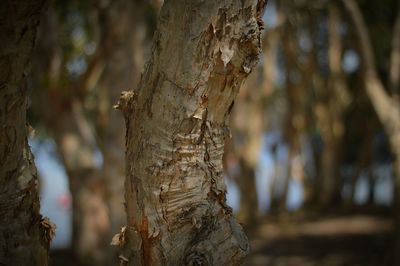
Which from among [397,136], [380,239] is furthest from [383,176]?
[397,136]

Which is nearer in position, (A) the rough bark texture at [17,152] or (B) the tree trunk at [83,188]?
(A) the rough bark texture at [17,152]

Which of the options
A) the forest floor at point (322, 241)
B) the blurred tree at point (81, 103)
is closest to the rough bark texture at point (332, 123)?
the forest floor at point (322, 241)

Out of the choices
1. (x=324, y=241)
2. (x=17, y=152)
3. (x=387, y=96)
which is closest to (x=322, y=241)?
(x=324, y=241)

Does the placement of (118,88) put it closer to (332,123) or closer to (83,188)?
(83,188)

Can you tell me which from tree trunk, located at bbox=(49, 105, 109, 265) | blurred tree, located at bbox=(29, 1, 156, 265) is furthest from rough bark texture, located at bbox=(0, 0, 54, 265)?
tree trunk, located at bbox=(49, 105, 109, 265)

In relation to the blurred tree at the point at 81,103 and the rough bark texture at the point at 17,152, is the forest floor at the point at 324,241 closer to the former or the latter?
the blurred tree at the point at 81,103

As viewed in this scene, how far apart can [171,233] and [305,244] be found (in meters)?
9.45

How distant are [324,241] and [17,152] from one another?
9.86 meters

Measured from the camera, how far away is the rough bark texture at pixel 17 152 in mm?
2346

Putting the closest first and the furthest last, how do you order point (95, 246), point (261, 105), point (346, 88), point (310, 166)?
point (95, 246) < point (261, 105) < point (346, 88) < point (310, 166)

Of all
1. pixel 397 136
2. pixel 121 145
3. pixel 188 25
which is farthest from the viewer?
pixel 397 136

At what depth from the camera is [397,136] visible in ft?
25.5

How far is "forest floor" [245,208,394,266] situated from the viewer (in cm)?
1007

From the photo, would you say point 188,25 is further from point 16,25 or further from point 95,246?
point 95,246
